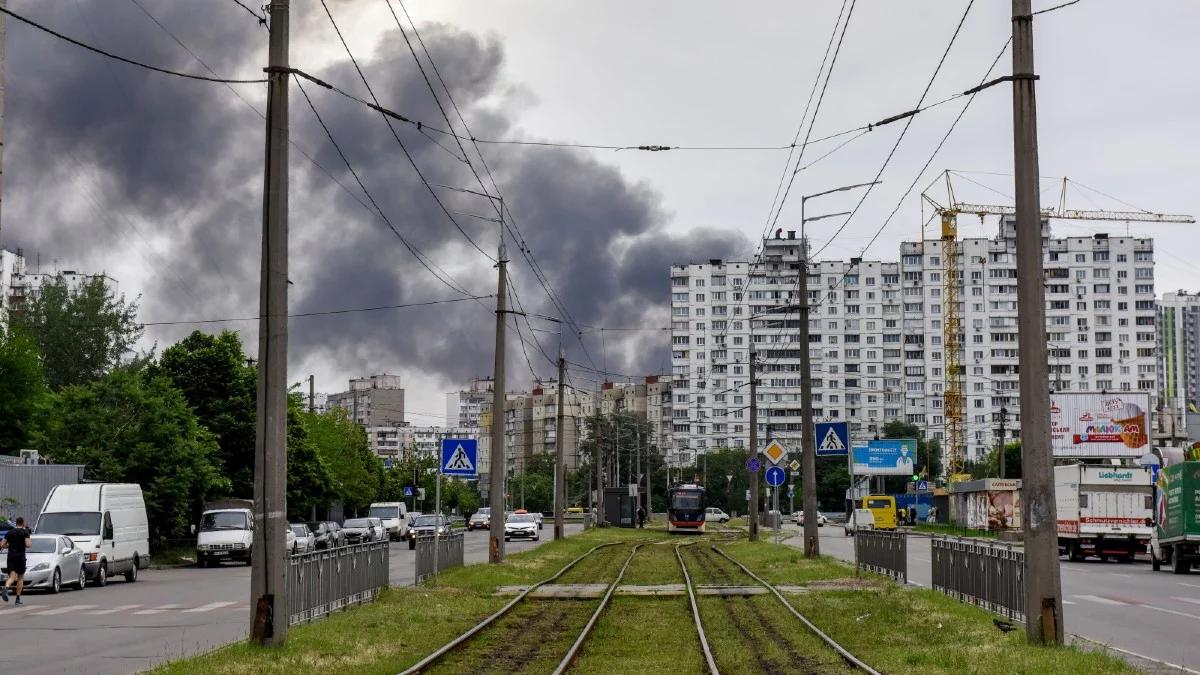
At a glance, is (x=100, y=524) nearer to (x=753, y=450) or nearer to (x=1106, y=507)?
(x=1106, y=507)

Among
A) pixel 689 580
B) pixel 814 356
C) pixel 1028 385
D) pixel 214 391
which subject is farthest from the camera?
pixel 814 356

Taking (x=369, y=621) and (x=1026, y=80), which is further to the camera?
(x=369, y=621)

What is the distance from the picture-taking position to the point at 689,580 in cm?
3412

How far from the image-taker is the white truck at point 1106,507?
4884 cm

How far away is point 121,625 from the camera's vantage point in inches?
979

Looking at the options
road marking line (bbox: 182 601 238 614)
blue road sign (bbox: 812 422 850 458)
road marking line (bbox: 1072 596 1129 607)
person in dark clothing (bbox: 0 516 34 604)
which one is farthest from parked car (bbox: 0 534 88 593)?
road marking line (bbox: 1072 596 1129 607)

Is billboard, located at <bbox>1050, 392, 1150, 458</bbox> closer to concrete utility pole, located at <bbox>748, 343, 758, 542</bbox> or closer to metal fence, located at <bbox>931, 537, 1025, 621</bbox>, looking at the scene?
concrete utility pole, located at <bbox>748, 343, 758, 542</bbox>

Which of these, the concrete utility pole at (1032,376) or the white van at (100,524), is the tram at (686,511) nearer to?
the white van at (100,524)

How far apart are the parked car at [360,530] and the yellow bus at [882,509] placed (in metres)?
34.7

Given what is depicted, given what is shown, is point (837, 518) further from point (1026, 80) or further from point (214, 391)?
point (1026, 80)

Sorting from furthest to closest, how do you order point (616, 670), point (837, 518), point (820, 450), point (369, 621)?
point (837, 518), point (820, 450), point (369, 621), point (616, 670)

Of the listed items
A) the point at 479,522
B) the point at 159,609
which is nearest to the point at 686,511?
the point at 479,522

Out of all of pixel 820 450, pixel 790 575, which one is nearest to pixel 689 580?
pixel 790 575

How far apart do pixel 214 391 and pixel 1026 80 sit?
56.8 m
